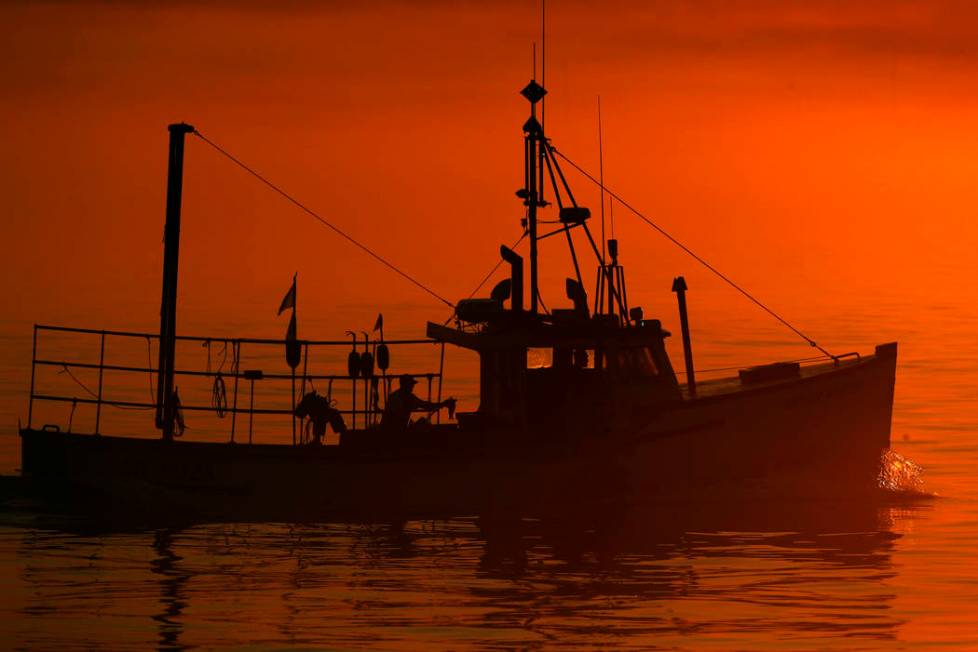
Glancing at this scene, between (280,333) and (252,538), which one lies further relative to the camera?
(280,333)

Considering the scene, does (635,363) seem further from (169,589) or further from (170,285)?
(169,589)

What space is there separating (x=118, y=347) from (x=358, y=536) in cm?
4827

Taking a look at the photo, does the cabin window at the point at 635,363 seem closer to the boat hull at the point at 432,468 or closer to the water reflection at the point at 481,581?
the boat hull at the point at 432,468

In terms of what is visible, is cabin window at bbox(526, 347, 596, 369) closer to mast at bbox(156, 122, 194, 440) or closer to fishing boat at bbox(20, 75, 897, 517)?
fishing boat at bbox(20, 75, 897, 517)

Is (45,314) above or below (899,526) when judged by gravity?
above

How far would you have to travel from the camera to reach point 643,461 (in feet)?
105

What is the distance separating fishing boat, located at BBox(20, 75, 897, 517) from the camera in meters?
30.3

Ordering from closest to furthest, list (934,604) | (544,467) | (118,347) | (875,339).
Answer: (934,604) < (544,467) < (118,347) < (875,339)

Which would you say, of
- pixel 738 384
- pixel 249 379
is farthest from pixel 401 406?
pixel 738 384

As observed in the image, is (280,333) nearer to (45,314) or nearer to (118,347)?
(118,347)

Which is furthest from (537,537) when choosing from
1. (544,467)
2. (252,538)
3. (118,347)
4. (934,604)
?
(118,347)

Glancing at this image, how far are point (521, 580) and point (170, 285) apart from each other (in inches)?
371

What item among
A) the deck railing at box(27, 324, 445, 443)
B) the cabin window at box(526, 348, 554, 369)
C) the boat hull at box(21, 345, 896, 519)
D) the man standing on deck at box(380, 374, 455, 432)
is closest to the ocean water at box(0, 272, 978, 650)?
the boat hull at box(21, 345, 896, 519)

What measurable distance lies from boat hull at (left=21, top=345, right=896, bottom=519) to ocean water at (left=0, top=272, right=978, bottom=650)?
0.49 metres
